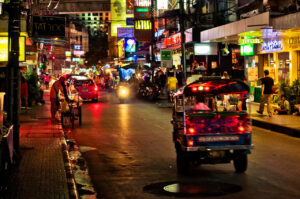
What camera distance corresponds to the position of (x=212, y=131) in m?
8.91

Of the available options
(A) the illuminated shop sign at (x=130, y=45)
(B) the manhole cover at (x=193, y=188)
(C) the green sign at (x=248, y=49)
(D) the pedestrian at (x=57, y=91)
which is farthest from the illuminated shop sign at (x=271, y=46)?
(A) the illuminated shop sign at (x=130, y=45)

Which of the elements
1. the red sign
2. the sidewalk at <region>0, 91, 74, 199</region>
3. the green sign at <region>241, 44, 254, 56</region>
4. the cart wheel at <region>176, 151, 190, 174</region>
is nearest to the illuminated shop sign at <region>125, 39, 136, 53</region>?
the red sign

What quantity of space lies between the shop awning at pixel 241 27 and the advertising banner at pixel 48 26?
880 cm

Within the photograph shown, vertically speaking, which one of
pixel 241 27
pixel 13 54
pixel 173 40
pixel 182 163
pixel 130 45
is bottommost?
pixel 182 163

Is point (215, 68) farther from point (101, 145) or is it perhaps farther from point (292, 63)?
point (101, 145)

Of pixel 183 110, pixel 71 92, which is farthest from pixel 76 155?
pixel 71 92

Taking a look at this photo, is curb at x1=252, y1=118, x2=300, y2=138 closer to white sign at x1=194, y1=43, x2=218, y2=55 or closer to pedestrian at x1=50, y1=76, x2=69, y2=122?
pedestrian at x1=50, y1=76, x2=69, y2=122

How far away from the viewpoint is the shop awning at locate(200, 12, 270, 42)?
21.5 m

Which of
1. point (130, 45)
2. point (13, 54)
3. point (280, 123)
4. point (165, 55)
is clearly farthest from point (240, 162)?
point (130, 45)

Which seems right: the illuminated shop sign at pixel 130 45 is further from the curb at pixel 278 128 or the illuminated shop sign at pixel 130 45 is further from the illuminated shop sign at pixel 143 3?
the curb at pixel 278 128

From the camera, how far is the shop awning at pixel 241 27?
21539 mm

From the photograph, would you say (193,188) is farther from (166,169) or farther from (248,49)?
(248,49)

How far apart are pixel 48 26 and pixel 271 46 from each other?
39.7ft

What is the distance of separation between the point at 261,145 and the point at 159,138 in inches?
123
